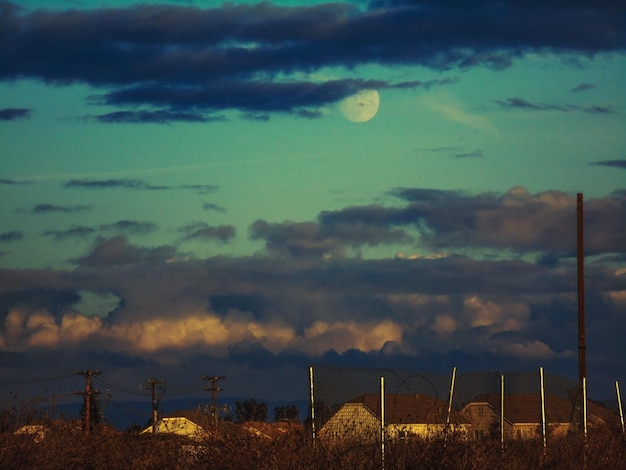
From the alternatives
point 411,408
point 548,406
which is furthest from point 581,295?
point 411,408

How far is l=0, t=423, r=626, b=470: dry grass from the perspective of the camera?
21.3 m

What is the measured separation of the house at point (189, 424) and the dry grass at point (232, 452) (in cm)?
30

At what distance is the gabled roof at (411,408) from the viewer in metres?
24.1

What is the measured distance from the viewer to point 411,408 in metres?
26.1

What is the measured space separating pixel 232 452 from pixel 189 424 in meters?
4.37

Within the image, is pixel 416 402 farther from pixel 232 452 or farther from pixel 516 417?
pixel 516 417

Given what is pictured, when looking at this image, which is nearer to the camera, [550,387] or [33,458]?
[33,458]

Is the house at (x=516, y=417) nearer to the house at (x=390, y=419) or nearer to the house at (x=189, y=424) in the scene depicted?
the house at (x=390, y=419)

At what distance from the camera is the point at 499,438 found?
27.4 m

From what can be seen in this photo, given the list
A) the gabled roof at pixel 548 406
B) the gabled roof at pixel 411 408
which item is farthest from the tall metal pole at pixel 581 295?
the gabled roof at pixel 411 408

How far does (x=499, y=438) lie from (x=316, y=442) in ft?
23.3

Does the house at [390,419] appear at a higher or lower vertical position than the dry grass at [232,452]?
higher

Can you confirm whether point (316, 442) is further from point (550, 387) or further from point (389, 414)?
point (550, 387)

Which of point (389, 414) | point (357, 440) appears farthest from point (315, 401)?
point (389, 414)
